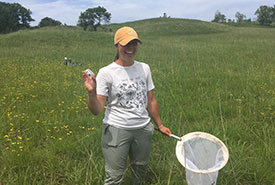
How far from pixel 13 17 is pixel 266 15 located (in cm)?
8329

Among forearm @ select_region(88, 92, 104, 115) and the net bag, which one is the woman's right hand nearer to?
forearm @ select_region(88, 92, 104, 115)

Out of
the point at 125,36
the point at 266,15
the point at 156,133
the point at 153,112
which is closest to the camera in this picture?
the point at 125,36

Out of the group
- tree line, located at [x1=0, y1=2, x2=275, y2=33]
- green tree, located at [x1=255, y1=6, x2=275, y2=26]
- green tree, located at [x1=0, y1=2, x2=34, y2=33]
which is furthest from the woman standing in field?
green tree, located at [x1=255, y1=6, x2=275, y2=26]

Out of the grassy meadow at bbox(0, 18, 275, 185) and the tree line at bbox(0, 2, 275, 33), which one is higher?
the tree line at bbox(0, 2, 275, 33)

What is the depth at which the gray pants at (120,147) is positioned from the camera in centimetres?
157

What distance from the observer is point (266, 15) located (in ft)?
227

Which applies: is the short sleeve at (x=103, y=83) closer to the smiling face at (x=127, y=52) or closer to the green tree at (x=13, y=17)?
the smiling face at (x=127, y=52)

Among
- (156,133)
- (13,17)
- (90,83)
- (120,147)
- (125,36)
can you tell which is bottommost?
(156,133)

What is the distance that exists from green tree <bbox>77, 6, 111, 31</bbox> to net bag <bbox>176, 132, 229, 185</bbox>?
203ft

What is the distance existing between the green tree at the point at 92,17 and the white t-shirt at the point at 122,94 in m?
61.6

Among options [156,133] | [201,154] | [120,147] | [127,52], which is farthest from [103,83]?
[156,133]

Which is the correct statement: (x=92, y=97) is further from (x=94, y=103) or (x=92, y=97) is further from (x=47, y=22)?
(x=47, y=22)

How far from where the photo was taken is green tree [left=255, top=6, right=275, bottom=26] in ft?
224

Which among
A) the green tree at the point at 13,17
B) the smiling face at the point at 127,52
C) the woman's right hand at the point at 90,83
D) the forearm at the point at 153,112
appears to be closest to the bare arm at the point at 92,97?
the woman's right hand at the point at 90,83
